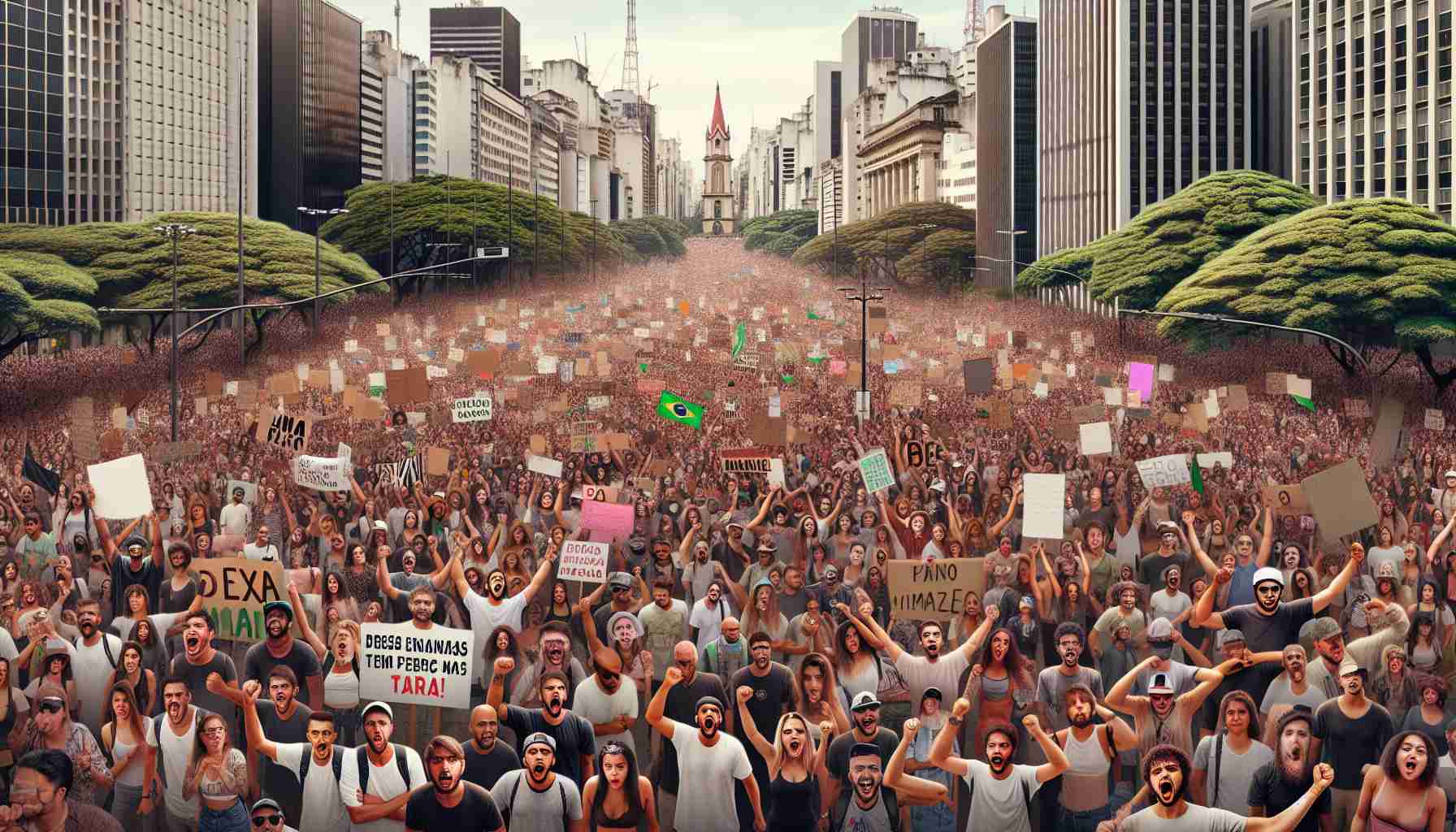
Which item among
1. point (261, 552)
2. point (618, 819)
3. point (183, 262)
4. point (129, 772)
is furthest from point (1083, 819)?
point (183, 262)

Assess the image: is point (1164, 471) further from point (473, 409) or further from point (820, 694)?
point (473, 409)

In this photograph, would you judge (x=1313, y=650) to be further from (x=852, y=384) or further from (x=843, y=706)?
(x=852, y=384)

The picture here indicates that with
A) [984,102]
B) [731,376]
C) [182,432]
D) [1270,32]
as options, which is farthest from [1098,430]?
[984,102]

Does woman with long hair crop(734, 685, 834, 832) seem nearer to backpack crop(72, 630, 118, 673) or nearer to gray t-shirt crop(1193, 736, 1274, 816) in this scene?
gray t-shirt crop(1193, 736, 1274, 816)

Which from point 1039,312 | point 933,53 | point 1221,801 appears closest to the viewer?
point 1221,801

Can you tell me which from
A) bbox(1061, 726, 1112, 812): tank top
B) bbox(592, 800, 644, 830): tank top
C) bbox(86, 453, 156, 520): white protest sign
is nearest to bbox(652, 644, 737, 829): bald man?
bbox(592, 800, 644, 830): tank top
